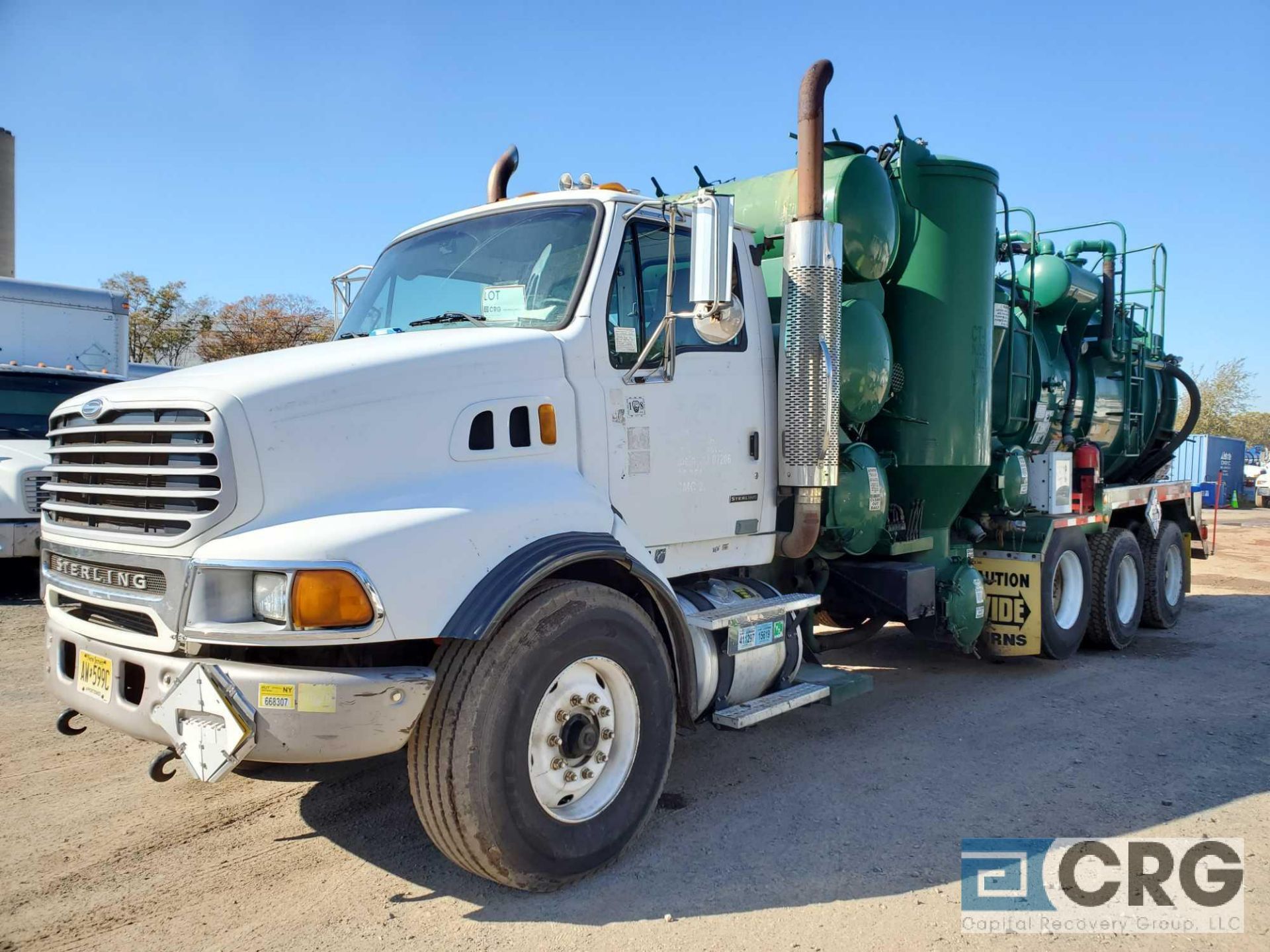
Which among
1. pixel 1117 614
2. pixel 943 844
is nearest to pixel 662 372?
pixel 943 844

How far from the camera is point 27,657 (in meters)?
7.05

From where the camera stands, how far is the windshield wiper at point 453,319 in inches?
169

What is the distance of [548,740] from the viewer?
3.64 meters

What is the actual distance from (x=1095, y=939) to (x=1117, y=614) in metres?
6.01

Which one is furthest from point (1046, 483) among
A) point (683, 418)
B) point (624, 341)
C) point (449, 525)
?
point (449, 525)

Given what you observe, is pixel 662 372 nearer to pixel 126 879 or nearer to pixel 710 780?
pixel 710 780

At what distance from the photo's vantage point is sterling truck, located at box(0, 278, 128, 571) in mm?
9008

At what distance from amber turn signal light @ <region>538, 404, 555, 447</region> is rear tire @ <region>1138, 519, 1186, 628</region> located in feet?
25.6

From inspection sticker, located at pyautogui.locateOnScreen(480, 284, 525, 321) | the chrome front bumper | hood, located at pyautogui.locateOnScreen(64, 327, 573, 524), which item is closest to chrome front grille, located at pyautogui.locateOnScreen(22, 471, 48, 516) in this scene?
hood, located at pyautogui.locateOnScreen(64, 327, 573, 524)

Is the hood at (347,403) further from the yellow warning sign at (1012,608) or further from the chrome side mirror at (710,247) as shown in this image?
the yellow warning sign at (1012,608)

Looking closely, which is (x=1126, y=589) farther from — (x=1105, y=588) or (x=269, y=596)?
(x=269, y=596)

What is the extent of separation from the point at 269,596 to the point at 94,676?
0.96 metres

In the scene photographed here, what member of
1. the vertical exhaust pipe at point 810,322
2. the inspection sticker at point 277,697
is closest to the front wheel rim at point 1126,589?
the vertical exhaust pipe at point 810,322

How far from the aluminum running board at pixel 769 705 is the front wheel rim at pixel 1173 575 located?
6.53 meters
